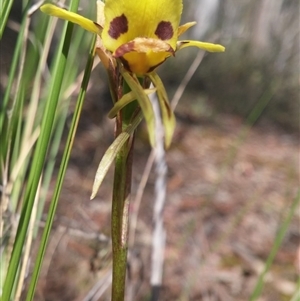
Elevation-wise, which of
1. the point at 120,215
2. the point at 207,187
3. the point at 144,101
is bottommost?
the point at 207,187

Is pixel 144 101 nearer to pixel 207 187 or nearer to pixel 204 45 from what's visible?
pixel 204 45

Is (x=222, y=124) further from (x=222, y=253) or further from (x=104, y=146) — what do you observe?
(x=222, y=253)

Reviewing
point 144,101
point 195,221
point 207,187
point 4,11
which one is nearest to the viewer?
point 144,101

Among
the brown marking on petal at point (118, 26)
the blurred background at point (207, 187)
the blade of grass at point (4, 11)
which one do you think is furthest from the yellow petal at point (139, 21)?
the blurred background at point (207, 187)

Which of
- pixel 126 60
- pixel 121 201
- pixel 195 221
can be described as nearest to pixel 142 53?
pixel 126 60

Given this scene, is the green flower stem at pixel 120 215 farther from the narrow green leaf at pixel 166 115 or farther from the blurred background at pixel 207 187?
the blurred background at pixel 207 187

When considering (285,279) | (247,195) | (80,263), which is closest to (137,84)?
(80,263)

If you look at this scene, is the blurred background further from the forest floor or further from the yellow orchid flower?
the yellow orchid flower

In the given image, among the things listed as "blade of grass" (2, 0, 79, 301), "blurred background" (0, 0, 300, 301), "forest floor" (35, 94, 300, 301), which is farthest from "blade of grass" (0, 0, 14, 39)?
"forest floor" (35, 94, 300, 301)
